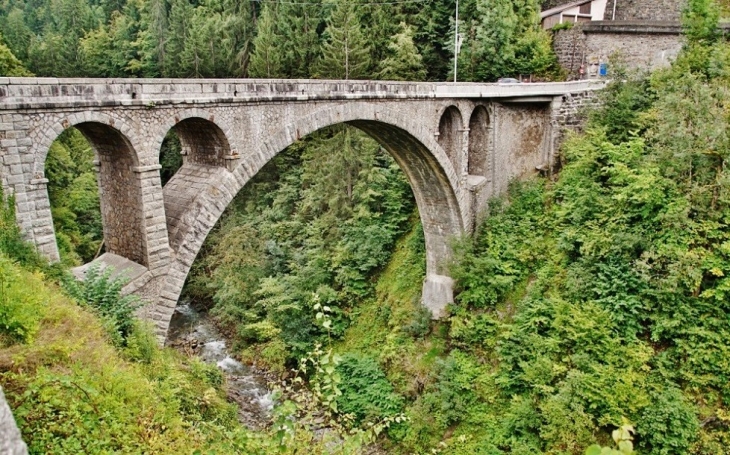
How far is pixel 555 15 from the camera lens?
90.2ft

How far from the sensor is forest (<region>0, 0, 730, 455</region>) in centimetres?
657

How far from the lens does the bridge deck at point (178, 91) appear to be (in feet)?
25.3

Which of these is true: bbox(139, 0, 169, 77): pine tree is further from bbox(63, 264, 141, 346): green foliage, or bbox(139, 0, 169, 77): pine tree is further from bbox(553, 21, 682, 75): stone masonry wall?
bbox(63, 264, 141, 346): green foliage

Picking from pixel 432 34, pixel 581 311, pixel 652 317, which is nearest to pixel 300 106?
pixel 581 311

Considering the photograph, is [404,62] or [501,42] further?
[404,62]

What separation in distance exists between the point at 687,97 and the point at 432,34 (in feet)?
45.9

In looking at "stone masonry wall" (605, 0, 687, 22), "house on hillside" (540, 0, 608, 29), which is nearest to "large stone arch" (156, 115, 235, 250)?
"house on hillside" (540, 0, 608, 29)

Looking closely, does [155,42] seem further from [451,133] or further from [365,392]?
[365,392]

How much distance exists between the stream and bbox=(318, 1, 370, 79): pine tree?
14.3 metres

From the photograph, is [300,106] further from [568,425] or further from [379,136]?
[568,425]

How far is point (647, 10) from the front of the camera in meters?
26.9

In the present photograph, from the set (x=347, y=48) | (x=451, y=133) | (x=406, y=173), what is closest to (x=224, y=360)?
(x=406, y=173)

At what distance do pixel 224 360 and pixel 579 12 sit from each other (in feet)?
79.1

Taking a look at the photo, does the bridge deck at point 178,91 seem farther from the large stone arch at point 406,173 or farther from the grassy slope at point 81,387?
the grassy slope at point 81,387
